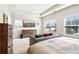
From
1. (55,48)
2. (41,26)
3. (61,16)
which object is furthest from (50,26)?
(55,48)

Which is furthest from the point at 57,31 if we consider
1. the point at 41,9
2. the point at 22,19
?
the point at 22,19

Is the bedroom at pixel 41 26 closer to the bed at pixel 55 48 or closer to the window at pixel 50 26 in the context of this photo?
the window at pixel 50 26

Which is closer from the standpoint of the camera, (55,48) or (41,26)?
(55,48)

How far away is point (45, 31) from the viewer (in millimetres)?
2373

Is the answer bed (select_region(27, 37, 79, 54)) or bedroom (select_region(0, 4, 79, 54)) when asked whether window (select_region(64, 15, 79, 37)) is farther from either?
bed (select_region(27, 37, 79, 54))

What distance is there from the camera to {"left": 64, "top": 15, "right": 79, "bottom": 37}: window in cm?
249

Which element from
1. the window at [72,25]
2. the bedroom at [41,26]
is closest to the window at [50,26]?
the bedroom at [41,26]

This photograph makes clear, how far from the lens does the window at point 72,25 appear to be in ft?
8.18

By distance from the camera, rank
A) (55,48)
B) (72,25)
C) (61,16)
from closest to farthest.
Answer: (55,48), (72,25), (61,16)

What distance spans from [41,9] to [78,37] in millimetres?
→ 1093

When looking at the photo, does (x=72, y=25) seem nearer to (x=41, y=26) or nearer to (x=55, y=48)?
(x=41, y=26)

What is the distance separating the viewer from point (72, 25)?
260 cm
